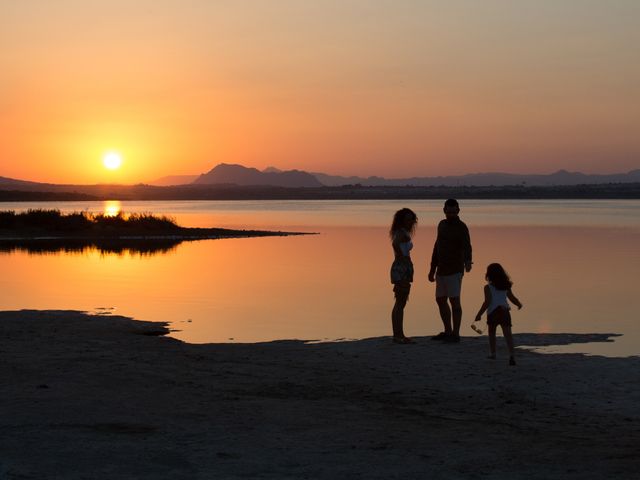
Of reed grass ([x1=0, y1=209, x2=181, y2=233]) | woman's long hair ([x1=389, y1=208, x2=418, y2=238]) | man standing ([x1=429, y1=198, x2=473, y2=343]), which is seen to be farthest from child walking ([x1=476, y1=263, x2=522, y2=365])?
reed grass ([x1=0, y1=209, x2=181, y2=233])

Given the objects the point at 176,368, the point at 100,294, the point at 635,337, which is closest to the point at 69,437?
the point at 176,368

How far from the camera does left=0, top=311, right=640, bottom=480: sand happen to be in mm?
7633

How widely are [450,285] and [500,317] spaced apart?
165 cm

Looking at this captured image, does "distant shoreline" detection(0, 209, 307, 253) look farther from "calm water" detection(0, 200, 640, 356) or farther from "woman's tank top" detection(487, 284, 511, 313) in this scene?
"woman's tank top" detection(487, 284, 511, 313)

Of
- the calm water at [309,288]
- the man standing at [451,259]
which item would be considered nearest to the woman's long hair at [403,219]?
the man standing at [451,259]

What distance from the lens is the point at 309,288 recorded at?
81.8 feet

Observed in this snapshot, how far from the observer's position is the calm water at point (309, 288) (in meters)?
17.8

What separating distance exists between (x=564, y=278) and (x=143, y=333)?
14975 millimetres

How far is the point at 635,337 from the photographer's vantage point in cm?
1600

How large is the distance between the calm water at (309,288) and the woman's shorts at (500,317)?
202 centimetres

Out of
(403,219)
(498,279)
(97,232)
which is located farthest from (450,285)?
(97,232)

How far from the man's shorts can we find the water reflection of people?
0.48 metres

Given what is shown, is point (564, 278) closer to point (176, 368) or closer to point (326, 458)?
point (176, 368)

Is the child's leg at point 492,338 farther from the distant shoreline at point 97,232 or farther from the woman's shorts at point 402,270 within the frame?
the distant shoreline at point 97,232
